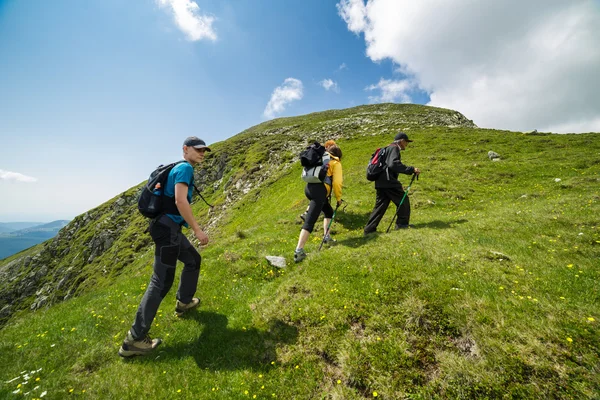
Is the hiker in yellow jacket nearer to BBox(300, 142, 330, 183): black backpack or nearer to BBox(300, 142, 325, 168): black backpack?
BBox(300, 142, 330, 183): black backpack

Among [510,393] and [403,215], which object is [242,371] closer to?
[510,393]

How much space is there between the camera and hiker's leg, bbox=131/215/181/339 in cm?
598

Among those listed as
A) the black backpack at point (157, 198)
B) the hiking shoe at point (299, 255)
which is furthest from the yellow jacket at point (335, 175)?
the black backpack at point (157, 198)

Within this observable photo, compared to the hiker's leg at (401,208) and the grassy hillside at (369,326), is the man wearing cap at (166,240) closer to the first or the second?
the grassy hillside at (369,326)

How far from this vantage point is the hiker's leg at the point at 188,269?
6777 mm

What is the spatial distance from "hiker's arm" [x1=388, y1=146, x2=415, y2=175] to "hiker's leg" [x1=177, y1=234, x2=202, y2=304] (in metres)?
7.81

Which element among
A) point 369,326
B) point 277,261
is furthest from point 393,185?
point 369,326

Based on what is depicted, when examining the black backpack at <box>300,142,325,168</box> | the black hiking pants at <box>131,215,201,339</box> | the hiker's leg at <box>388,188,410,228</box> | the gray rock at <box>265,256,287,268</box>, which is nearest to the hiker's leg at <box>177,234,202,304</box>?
the black hiking pants at <box>131,215,201,339</box>

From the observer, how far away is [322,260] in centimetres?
914

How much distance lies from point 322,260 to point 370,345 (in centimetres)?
393

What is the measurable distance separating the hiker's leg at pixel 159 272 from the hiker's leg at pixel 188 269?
1.25 ft

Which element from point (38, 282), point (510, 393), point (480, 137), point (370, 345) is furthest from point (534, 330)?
point (38, 282)

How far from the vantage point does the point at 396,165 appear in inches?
408

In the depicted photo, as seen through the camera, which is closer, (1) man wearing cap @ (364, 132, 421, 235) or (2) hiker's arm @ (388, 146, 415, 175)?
(2) hiker's arm @ (388, 146, 415, 175)
